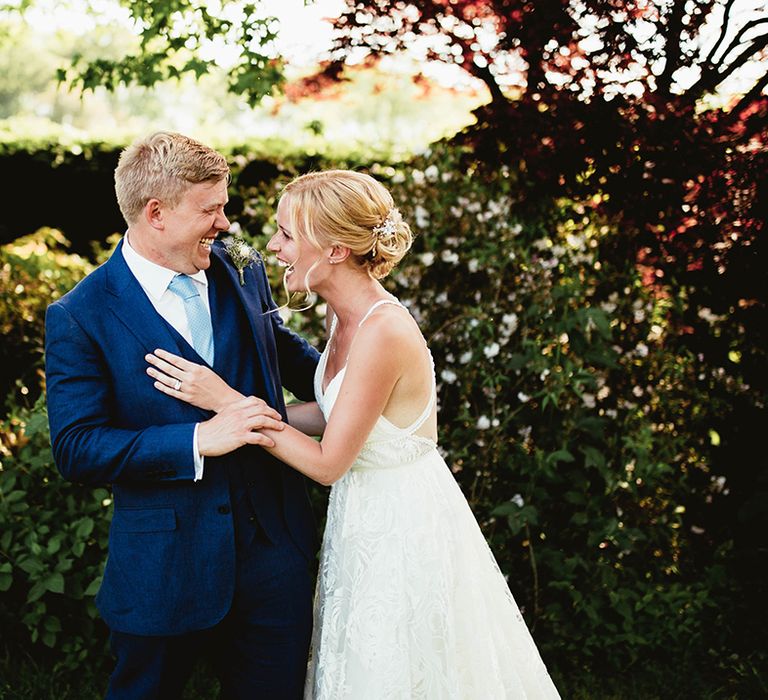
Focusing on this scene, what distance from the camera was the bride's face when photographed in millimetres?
2551

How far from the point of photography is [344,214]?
253 cm

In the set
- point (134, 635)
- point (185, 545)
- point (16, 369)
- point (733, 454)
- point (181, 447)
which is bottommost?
point (134, 635)

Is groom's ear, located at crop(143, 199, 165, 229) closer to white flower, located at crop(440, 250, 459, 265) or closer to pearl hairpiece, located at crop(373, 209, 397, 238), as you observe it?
pearl hairpiece, located at crop(373, 209, 397, 238)

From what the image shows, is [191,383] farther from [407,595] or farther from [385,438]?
[407,595]

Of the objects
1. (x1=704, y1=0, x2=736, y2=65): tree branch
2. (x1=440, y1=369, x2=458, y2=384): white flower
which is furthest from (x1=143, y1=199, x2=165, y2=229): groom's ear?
(x1=704, y1=0, x2=736, y2=65): tree branch

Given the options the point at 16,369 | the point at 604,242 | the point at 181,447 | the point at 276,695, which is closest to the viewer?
the point at 181,447

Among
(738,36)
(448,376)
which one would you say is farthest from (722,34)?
(448,376)

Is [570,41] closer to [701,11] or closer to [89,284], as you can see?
[701,11]

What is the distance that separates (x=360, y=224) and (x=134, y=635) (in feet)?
4.15

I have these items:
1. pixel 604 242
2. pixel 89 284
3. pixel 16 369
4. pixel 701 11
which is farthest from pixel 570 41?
pixel 16 369

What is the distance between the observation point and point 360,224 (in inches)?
101

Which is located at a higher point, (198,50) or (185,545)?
(198,50)

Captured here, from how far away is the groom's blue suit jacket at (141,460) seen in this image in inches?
88.7

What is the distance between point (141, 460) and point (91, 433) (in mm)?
142
